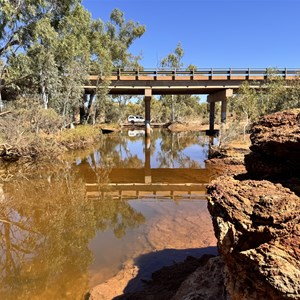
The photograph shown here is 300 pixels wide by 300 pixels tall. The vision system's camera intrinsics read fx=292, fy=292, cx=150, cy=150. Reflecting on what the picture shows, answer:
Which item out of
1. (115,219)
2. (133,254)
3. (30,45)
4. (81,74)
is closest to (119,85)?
(81,74)

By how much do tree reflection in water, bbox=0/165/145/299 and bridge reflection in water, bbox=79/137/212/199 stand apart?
75 centimetres

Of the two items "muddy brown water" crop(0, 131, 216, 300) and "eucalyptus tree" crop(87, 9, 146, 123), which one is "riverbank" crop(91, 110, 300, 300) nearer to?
"muddy brown water" crop(0, 131, 216, 300)

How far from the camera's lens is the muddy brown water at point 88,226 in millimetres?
5574

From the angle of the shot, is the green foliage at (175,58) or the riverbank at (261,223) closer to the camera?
the riverbank at (261,223)

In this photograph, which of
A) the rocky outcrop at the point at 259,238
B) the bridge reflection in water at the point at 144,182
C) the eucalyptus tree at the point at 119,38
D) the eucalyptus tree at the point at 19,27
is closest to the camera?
the rocky outcrop at the point at 259,238

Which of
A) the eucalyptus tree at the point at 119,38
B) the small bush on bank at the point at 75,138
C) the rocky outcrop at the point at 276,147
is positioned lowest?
the small bush on bank at the point at 75,138

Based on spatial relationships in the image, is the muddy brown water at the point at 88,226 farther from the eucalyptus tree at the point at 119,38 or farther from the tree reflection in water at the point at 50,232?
the eucalyptus tree at the point at 119,38

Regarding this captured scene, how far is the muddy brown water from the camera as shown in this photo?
18.3ft

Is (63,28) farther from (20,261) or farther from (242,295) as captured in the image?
(242,295)

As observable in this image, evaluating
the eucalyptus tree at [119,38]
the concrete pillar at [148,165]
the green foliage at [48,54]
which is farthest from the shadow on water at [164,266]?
the eucalyptus tree at [119,38]

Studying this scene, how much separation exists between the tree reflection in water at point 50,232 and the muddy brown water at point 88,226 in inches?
0.7

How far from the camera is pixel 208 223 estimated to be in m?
7.97

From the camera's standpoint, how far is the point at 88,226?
782 cm

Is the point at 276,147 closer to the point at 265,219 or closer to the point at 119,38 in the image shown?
the point at 265,219
